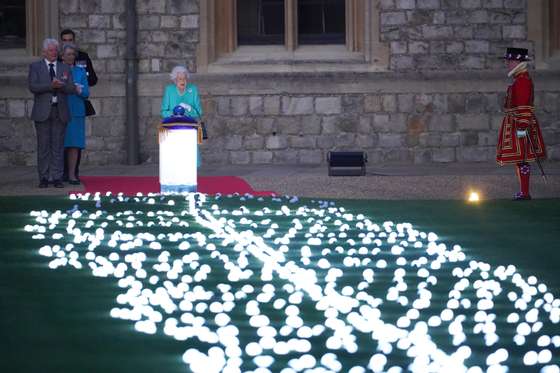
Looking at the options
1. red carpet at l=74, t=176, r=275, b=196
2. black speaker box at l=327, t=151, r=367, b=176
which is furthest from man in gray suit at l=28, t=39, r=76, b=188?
black speaker box at l=327, t=151, r=367, b=176

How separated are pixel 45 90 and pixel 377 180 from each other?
3.87 meters

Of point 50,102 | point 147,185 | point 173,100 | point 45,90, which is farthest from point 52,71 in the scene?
point 147,185

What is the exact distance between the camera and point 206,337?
4.66 metres

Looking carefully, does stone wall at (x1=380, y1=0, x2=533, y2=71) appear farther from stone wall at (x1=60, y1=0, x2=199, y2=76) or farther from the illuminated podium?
the illuminated podium

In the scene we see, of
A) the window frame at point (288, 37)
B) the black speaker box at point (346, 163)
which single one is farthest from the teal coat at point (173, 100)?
the window frame at point (288, 37)

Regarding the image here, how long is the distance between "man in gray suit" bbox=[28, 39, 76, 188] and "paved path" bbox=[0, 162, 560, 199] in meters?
0.47

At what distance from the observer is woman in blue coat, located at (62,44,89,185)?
537 inches

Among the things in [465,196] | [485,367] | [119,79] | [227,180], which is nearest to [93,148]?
[119,79]

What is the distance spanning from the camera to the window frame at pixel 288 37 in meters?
17.5

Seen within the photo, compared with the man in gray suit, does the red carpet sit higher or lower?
lower

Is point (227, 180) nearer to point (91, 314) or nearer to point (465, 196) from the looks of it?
point (465, 196)

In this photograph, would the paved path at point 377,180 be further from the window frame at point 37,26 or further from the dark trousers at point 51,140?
the window frame at point 37,26

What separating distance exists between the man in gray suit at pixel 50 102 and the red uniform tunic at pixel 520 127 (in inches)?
190

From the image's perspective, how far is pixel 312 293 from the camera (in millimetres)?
5812
